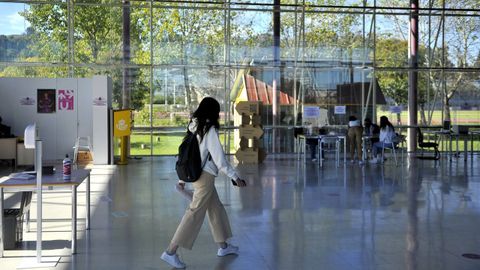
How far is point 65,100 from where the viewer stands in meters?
13.4

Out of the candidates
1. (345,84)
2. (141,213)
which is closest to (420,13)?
(345,84)

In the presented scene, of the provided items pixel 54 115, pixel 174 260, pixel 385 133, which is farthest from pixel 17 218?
pixel 385 133

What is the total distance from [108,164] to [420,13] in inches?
405

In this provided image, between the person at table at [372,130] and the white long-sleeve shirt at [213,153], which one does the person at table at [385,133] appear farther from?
the white long-sleeve shirt at [213,153]

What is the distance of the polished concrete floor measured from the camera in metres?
4.89

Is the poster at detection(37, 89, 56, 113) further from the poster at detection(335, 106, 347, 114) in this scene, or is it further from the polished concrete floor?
the poster at detection(335, 106, 347, 114)

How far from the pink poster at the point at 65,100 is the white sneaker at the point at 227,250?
9.40m

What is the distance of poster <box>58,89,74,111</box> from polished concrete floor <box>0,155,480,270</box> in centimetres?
297

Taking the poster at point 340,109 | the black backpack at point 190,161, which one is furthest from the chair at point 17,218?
the poster at point 340,109

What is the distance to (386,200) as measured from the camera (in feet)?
26.8

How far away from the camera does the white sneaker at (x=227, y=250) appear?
501cm

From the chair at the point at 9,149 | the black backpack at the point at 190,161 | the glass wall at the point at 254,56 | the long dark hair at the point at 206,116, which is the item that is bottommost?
the chair at the point at 9,149

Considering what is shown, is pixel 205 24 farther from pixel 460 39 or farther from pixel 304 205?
pixel 304 205

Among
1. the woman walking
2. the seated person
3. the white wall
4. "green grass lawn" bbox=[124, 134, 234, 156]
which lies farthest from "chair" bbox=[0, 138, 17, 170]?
the woman walking
